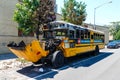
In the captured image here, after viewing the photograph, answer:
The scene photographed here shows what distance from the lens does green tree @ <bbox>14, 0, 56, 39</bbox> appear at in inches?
818

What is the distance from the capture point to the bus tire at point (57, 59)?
13.1 metres

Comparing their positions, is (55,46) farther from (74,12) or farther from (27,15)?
(74,12)

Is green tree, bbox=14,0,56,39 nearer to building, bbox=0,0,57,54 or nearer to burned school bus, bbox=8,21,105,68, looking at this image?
building, bbox=0,0,57,54

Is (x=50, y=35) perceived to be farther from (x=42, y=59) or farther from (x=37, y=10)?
(x=37, y=10)

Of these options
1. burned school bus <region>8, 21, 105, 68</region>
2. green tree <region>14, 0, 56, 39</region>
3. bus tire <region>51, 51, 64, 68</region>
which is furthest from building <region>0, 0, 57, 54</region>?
bus tire <region>51, 51, 64, 68</region>

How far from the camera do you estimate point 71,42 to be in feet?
49.8

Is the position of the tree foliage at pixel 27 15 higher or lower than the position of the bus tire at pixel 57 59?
higher

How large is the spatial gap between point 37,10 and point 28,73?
1048 cm

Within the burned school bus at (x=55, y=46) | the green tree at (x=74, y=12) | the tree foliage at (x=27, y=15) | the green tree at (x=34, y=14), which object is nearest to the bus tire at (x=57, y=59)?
the burned school bus at (x=55, y=46)

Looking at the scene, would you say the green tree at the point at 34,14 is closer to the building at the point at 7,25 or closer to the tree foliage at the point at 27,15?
the tree foliage at the point at 27,15

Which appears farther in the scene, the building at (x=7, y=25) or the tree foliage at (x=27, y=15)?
the building at (x=7, y=25)

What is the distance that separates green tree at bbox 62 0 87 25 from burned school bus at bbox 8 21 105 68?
Answer: 13.6 m

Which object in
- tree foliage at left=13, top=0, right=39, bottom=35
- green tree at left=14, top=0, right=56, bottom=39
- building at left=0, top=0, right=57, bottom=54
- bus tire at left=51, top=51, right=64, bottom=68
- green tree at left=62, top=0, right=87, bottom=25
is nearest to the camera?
bus tire at left=51, top=51, right=64, bottom=68

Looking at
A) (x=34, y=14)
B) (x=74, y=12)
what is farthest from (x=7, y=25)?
(x=74, y=12)
